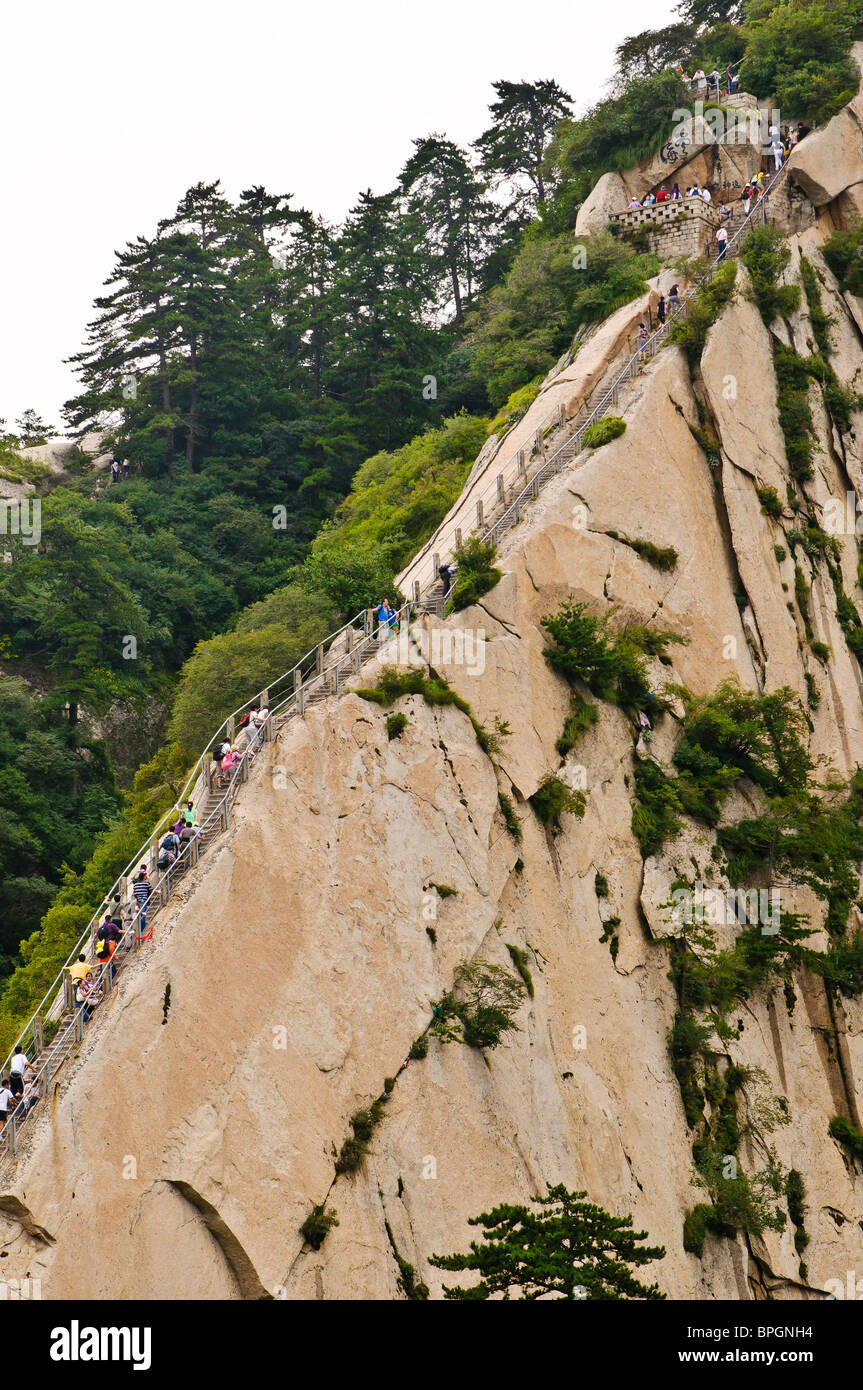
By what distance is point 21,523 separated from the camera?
51.8 meters

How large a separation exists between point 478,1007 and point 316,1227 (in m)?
5.59

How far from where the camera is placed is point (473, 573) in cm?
3306

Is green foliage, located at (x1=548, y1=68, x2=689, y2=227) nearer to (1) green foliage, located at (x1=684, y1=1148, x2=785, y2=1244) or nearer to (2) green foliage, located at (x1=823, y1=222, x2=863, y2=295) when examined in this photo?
(2) green foliage, located at (x1=823, y1=222, x2=863, y2=295)

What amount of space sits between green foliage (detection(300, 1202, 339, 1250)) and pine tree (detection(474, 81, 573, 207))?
177 feet

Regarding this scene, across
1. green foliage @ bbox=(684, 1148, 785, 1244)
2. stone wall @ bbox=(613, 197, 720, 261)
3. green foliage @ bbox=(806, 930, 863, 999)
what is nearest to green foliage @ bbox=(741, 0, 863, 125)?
stone wall @ bbox=(613, 197, 720, 261)

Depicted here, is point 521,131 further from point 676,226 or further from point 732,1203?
point 732,1203

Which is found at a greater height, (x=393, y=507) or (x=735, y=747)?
(x=393, y=507)

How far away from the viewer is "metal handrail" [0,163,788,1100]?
86.6ft

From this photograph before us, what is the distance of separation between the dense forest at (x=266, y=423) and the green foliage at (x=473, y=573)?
17.5 ft

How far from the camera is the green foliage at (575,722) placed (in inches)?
1315

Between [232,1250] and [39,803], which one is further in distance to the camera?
[39,803]
